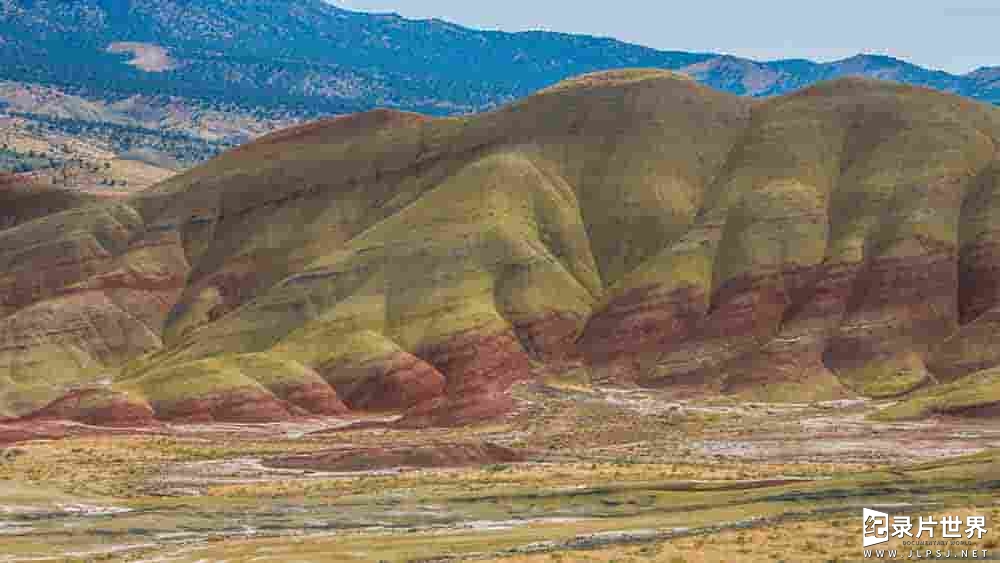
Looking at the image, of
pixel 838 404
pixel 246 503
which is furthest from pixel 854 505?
pixel 838 404

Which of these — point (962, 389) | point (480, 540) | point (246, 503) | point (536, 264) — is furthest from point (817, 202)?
point (480, 540)

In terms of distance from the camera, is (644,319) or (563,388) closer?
(563,388)

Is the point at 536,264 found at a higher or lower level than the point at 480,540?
higher

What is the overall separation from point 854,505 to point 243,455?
75.0 metres

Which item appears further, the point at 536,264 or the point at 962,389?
the point at 536,264

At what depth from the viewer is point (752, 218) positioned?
193625 mm

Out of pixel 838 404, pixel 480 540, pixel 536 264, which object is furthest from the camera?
pixel 536 264

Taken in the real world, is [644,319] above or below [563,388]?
above

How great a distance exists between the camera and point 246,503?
9506cm

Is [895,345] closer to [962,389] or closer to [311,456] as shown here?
[962,389]

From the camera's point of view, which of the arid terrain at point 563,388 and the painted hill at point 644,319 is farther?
the painted hill at point 644,319

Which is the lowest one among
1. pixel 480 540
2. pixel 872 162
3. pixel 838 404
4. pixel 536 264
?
pixel 480 540

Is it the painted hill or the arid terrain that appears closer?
the arid terrain

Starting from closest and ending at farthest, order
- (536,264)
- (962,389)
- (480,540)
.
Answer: (480,540), (962,389), (536,264)
